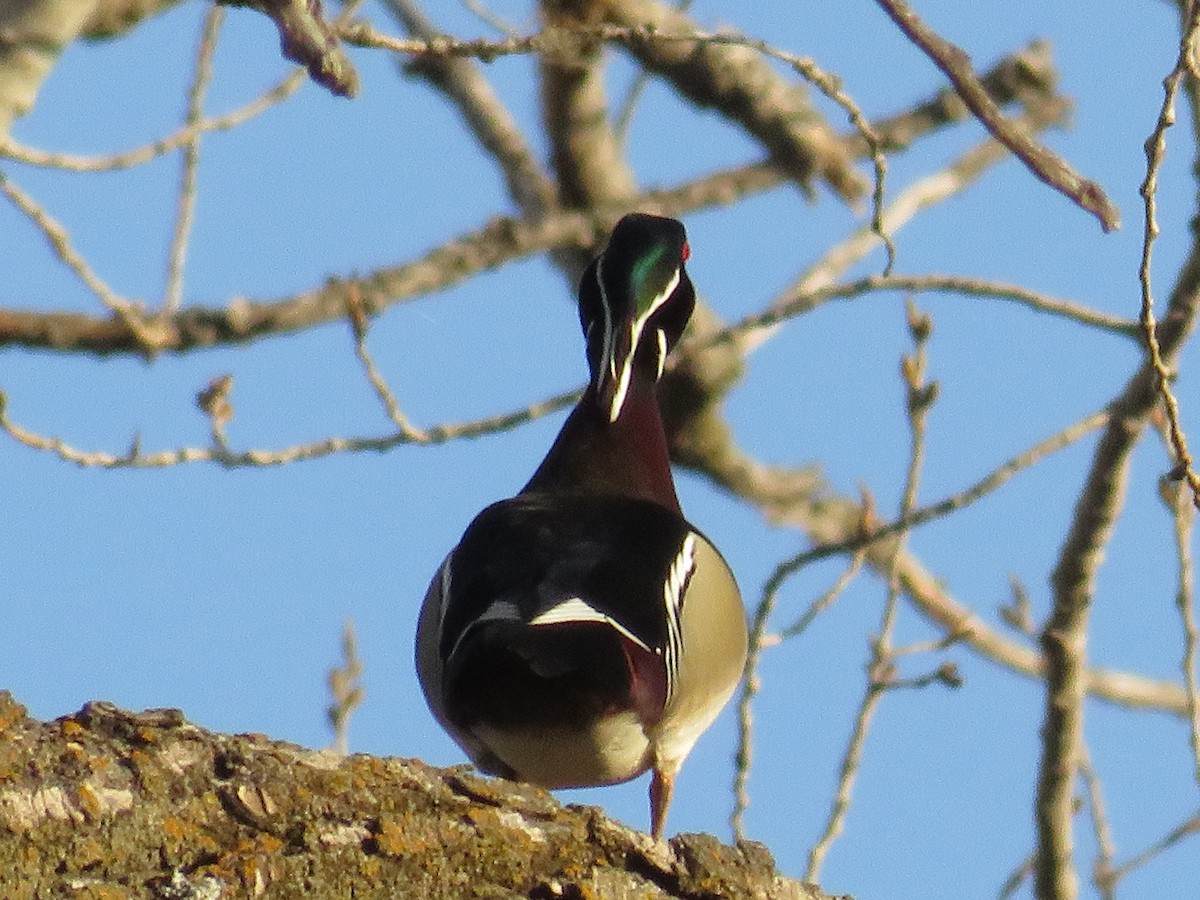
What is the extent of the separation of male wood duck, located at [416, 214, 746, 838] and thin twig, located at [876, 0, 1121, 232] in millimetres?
1412

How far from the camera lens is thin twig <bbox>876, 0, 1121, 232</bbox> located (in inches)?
103

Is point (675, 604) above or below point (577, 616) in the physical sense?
above

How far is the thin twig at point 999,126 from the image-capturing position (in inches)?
103

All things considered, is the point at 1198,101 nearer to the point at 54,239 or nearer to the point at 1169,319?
the point at 1169,319

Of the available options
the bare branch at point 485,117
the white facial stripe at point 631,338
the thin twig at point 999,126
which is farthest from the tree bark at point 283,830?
the bare branch at point 485,117

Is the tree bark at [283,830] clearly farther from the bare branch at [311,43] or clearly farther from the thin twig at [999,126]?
the thin twig at [999,126]

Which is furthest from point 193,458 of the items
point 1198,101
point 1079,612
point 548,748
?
point 1198,101

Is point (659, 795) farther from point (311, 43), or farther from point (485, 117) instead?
point (485, 117)

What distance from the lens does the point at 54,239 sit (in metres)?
4.54

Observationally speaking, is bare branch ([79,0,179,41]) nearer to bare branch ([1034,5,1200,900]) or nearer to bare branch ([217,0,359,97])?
bare branch ([1034,5,1200,900])

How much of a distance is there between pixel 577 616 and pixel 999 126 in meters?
1.44

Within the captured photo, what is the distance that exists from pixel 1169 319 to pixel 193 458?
87.2 inches

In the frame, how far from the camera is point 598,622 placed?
152 inches

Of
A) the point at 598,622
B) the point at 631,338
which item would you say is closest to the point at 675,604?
the point at 598,622
